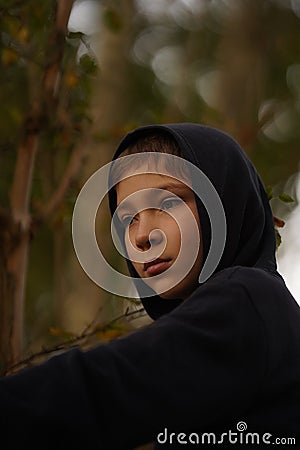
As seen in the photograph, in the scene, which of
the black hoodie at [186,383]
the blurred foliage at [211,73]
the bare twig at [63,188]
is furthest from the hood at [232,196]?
the blurred foliage at [211,73]

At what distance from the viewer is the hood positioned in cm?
188

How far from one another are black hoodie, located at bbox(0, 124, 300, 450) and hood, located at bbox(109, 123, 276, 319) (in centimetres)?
14

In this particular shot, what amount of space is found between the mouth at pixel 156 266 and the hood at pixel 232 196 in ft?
0.26

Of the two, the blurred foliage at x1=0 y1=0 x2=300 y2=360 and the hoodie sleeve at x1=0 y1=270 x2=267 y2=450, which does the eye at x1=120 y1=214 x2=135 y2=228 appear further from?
the blurred foliage at x1=0 y1=0 x2=300 y2=360

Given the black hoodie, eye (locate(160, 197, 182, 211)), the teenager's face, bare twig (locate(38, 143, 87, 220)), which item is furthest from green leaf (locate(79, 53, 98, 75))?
the black hoodie

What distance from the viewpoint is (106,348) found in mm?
1475

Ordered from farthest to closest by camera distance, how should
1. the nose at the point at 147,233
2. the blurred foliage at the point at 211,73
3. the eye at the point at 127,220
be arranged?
the blurred foliage at the point at 211,73 < the eye at the point at 127,220 < the nose at the point at 147,233

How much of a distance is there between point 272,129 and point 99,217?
3.59 meters

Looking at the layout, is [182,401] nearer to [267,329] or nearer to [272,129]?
[267,329]

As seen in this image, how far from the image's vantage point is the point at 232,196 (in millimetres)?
1934

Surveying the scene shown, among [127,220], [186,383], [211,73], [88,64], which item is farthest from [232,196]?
[211,73]

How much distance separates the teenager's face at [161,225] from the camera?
6.06ft

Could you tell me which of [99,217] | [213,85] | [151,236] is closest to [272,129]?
[213,85]

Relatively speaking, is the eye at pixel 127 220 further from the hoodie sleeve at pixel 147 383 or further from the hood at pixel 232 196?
the hoodie sleeve at pixel 147 383
